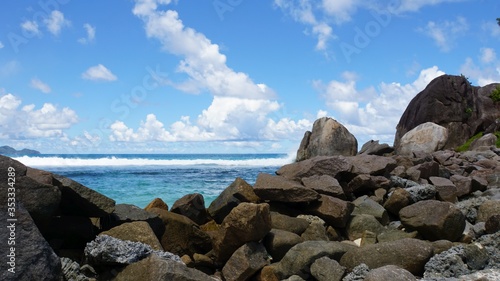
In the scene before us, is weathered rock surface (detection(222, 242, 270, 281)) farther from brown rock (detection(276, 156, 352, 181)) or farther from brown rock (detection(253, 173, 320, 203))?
brown rock (detection(276, 156, 352, 181))

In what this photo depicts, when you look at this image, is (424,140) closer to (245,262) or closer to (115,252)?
(245,262)

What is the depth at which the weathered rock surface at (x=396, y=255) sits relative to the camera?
21.9 feet

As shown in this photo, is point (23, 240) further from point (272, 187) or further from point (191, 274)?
point (272, 187)

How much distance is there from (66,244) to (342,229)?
508cm

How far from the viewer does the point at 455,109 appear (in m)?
34.3

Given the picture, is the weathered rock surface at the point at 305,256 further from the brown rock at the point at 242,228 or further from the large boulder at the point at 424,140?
the large boulder at the point at 424,140

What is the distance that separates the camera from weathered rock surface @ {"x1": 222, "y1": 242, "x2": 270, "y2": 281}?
742 centimetres

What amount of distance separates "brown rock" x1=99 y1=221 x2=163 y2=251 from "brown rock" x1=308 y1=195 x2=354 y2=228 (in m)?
3.56

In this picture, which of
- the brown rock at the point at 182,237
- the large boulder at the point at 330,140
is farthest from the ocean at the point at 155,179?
the brown rock at the point at 182,237

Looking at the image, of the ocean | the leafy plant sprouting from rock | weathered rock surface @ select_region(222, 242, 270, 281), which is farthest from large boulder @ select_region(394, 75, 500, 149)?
weathered rock surface @ select_region(222, 242, 270, 281)

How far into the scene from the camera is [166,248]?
8148 millimetres

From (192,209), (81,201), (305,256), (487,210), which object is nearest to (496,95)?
(487,210)

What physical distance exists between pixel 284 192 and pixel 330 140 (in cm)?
2104

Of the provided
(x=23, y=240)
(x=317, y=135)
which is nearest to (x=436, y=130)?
(x=317, y=135)
